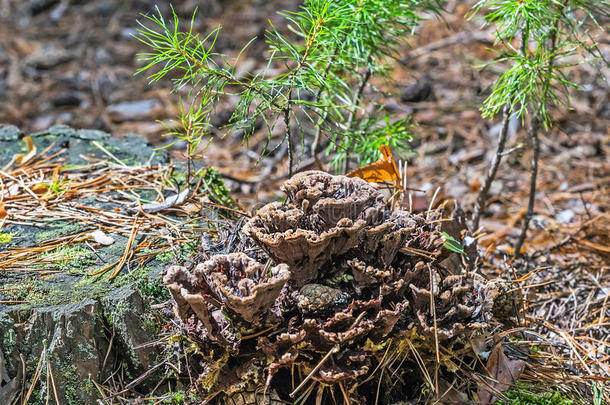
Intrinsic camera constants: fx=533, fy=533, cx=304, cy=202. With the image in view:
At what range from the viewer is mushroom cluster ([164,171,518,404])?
5.93 ft

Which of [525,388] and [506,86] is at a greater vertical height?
[506,86]

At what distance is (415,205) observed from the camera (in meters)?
3.09

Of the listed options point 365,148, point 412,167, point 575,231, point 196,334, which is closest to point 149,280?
point 196,334

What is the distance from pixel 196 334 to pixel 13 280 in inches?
35.1

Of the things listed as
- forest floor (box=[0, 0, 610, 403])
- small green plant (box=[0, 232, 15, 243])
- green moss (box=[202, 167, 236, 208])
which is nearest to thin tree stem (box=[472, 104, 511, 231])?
forest floor (box=[0, 0, 610, 403])

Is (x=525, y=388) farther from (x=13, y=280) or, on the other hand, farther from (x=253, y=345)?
(x=13, y=280)

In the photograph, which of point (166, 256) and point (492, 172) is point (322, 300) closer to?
point (166, 256)

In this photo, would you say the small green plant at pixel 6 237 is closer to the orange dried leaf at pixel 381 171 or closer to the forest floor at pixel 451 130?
the forest floor at pixel 451 130

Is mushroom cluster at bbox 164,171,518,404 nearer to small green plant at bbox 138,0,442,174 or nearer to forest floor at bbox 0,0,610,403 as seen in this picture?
small green plant at bbox 138,0,442,174

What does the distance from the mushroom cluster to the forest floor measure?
0.63m

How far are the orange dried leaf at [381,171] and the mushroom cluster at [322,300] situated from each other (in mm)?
525

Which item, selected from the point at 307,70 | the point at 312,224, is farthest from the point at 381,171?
the point at 312,224

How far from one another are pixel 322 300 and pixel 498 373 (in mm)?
838

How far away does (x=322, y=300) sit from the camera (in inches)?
73.6
